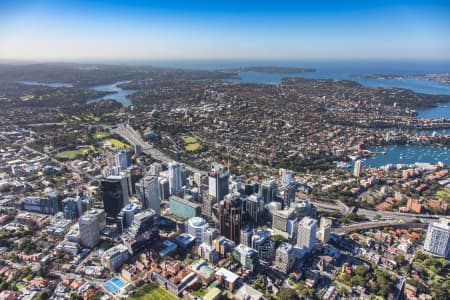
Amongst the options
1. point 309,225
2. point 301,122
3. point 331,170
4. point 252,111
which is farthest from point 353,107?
point 309,225

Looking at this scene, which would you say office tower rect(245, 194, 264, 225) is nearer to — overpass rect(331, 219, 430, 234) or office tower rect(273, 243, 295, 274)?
office tower rect(273, 243, 295, 274)

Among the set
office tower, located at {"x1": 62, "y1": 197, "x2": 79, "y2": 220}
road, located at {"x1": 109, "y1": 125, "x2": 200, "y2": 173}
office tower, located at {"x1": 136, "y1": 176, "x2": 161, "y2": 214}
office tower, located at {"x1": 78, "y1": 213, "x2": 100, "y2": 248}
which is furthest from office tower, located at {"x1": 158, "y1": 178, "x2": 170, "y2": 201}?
office tower, located at {"x1": 78, "y1": 213, "x2": 100, "y2": 248}

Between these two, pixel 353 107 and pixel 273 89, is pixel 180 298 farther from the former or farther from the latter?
pixel 273 89

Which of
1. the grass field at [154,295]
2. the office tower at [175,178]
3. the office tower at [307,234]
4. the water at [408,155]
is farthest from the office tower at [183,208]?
the water at [408,155]

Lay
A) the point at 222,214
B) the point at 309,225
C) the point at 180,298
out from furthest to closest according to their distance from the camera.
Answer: the point at 222,214
the point at 309,225
the point at 180,298

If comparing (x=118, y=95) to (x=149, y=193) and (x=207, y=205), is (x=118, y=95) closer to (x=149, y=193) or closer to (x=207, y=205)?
(x=149, y=193)

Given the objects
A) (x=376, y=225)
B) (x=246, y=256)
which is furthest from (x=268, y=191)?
(x=376, y=225)
